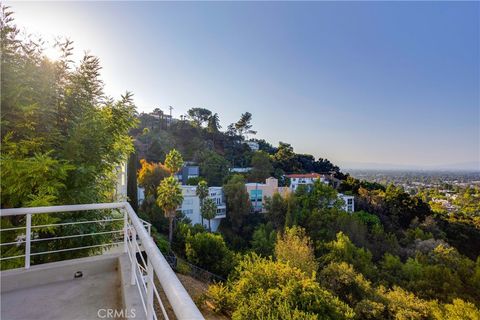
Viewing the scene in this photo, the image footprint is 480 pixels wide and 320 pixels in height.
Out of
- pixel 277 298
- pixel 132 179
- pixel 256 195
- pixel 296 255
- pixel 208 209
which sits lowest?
pixel 296 255

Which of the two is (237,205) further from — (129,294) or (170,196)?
(129,294)

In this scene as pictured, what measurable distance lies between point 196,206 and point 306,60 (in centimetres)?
1572

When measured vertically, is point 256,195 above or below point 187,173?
below

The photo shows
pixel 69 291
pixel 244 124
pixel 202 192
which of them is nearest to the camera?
pixel 69 291

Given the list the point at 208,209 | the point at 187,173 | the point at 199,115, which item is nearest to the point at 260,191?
the point at 208,209

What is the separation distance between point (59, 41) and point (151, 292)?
14.2ft

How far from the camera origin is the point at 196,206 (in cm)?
2281

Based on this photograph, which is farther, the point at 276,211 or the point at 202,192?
the point at 276,211

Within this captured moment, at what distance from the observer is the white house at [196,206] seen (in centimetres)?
2228

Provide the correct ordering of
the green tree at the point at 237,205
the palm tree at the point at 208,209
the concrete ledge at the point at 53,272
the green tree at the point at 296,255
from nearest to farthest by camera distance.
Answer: the concrete ledge at the point at 53,272, the green tree at the point at 296,255, the palm tree at the point at 208,209, the green tree at the point at 237,205

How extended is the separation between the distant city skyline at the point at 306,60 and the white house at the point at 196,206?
8932 millimetres

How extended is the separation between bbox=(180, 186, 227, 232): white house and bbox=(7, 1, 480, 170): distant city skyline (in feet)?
29.3

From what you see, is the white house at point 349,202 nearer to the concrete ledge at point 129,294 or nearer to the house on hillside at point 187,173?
the house on hillside at point 187,173

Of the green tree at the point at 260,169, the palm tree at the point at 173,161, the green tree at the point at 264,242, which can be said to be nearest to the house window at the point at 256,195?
the green tree at the point at 260,169
